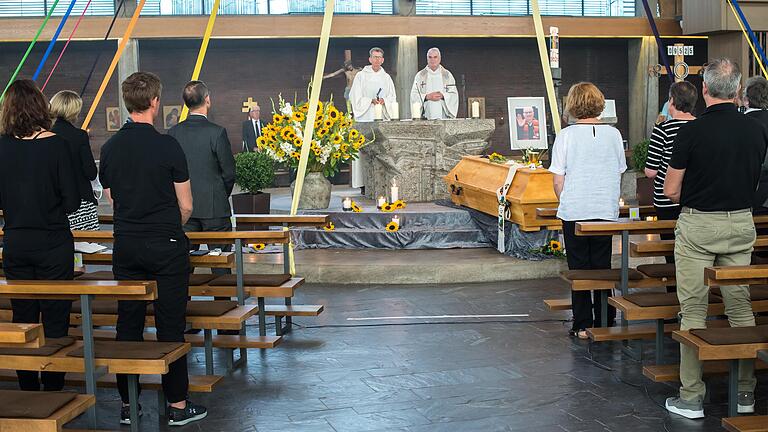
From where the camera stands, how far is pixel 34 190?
4719 millimetres

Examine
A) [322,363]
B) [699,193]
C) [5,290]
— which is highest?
[699,193]

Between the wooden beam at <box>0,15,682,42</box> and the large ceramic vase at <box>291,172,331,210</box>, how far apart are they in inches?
332

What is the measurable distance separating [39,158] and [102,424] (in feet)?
4.63

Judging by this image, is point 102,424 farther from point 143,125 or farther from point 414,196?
point 414,196

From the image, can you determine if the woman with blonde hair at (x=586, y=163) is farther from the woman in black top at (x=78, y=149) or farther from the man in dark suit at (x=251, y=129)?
the man in dark suit at (x=251, y=129)

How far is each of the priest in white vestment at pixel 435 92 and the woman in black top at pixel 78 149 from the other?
557 centimetres

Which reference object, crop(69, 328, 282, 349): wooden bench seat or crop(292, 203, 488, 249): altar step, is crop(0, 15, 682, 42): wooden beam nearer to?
crop(292, 203, 488, 249): altar step

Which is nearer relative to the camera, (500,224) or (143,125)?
(143,125)

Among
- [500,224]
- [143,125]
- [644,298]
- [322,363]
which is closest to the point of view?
[143,125]

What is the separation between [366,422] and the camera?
4.94m

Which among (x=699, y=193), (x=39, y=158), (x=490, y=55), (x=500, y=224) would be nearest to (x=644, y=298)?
(x=699, y=193)

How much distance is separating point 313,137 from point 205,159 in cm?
380

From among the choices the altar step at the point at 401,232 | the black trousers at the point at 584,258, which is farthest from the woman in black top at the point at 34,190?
the altar step at the point at 401,232

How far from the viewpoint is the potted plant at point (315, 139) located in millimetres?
10070
